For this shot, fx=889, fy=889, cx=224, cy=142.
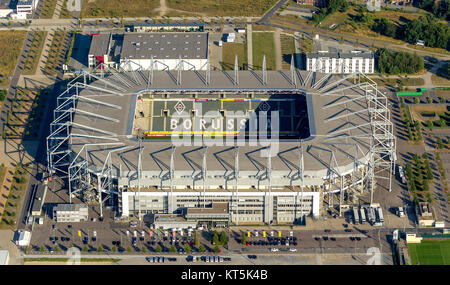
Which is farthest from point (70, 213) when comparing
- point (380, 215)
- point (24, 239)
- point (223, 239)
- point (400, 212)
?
point (400, 212)

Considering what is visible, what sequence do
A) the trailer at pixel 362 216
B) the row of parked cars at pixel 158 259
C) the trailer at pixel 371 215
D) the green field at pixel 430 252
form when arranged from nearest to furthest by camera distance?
the row of parked cars at pixel 158 259, the green field at pixel 430 252, the trailer at pixel 362 216, the trailer at pixel 371 215

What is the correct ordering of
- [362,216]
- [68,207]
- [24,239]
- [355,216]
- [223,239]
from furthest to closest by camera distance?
[68,207]
[362,216]
[355,216]
[24,239]
[223,239]

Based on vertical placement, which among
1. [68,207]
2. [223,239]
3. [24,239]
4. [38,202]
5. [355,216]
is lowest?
[24,239]

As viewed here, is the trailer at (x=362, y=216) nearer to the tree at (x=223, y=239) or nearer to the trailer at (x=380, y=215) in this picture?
the trailer at (x=380, y=215)

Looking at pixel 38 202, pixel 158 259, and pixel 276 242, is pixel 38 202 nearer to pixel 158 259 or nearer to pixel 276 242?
pixel 158 259

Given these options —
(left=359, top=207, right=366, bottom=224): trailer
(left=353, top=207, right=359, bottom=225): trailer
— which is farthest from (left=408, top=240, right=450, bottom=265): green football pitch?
(left=353, top=207, right=359, bottom=225): trailer

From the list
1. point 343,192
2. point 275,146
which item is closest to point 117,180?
point 275,146

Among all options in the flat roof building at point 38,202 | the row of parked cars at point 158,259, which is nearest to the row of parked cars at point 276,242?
the row of parked cars at point 158,259
